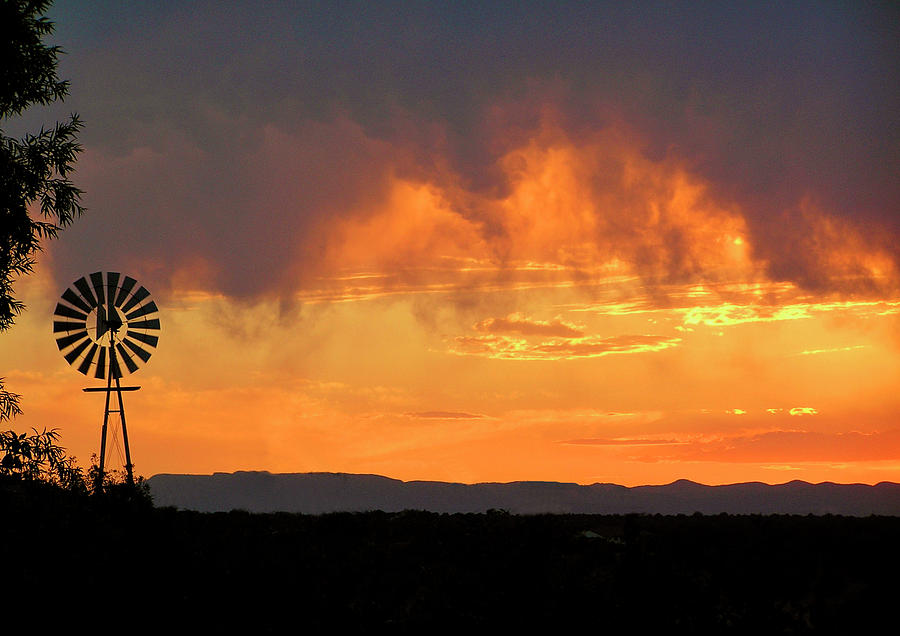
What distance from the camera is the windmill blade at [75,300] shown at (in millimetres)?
47719

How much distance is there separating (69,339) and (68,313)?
1.39m

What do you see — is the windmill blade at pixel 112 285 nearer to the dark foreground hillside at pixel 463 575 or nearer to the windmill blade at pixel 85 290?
the windmill blade at pixel 85 290

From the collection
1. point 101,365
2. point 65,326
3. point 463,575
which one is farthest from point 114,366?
point 463,575

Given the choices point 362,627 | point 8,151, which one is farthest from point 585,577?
point 8,151

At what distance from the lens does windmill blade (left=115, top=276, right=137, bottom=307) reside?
1938 inches

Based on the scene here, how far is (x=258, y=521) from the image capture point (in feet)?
127

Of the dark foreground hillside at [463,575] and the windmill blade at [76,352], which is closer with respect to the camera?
the dark foreground hillside at [463,575]

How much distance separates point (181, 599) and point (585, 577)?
→ 38.3 feet

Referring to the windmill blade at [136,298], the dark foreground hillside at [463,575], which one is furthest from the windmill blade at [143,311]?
the dark foreground hillside at [463,575]

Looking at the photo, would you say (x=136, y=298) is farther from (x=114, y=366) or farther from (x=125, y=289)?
A: (x=114, y=366)

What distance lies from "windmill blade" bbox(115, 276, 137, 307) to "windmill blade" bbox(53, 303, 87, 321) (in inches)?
74.0

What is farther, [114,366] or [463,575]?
[114,366]

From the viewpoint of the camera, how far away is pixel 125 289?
49406mm

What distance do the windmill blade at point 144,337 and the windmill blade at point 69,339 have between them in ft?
7.41
